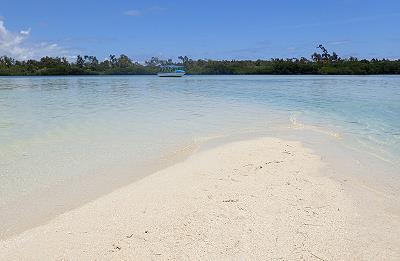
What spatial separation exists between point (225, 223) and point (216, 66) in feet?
381

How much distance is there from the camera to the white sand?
3.10 metres

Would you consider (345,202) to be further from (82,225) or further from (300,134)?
(300,134)

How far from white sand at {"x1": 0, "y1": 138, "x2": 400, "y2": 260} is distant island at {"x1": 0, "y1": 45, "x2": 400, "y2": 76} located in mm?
92036

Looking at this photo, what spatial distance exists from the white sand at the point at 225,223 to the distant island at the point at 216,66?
92.0m

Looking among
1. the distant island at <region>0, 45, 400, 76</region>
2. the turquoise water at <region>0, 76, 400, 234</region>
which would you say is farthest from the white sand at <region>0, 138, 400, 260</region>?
the distant island at <region>0, 45, 400, 76</region>

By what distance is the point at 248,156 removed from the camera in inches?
257

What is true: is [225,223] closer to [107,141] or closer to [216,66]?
[107,141]

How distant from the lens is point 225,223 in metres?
3.60

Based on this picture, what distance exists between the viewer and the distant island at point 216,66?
297 feet

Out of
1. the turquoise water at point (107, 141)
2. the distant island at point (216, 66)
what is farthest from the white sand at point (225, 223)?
the distant island at point (216, 66)

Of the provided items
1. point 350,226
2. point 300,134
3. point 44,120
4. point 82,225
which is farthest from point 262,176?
point 44,120

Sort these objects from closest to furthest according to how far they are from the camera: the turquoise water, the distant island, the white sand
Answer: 1. the white sand
2. the turquoise water
3. the distant island

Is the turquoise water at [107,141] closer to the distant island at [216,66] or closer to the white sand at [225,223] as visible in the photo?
the white sand at [225,223]

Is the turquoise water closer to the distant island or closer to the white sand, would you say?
the white sand
